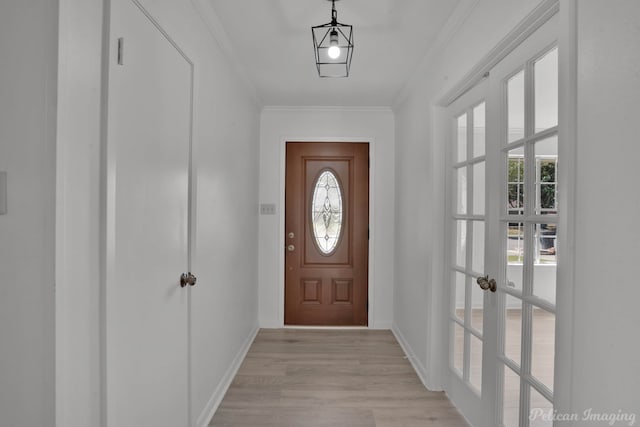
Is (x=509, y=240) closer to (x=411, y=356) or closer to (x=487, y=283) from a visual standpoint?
(x=487, y=283)

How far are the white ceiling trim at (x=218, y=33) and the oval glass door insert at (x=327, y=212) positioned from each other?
1.33 metres

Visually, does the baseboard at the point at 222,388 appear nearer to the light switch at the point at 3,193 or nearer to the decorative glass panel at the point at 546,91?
the light switch at the point at 3,193

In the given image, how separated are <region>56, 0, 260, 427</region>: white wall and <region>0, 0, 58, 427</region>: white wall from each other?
0.03 metres

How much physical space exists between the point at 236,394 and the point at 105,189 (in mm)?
1911

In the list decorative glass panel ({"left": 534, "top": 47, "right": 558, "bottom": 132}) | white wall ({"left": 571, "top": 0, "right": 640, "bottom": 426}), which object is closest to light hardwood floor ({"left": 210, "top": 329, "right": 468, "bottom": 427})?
white wall ({"left": 571, "top": 0, "right": 640, "bottom": 426})

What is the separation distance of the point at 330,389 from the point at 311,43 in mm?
2447

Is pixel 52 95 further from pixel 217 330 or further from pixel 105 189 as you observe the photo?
pixel 217 330

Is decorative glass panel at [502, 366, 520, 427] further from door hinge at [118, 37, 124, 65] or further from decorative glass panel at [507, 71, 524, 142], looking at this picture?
door hinge at [118, 37, 124, 65]

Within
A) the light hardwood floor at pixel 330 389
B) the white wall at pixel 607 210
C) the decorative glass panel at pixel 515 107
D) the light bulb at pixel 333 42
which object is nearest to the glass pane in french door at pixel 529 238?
the decorative glass panel at pixel 515 107

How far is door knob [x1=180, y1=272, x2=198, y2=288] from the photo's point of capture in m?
1.77

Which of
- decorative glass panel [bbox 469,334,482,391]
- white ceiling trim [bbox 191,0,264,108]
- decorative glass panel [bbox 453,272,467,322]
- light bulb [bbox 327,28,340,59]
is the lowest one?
decorative glass panel [bbox 469,334,482,391]

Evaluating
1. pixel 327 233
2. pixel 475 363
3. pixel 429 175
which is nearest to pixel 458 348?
pixel 475 363

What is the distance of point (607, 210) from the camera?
98 cm

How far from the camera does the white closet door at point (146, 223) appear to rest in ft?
3.87
